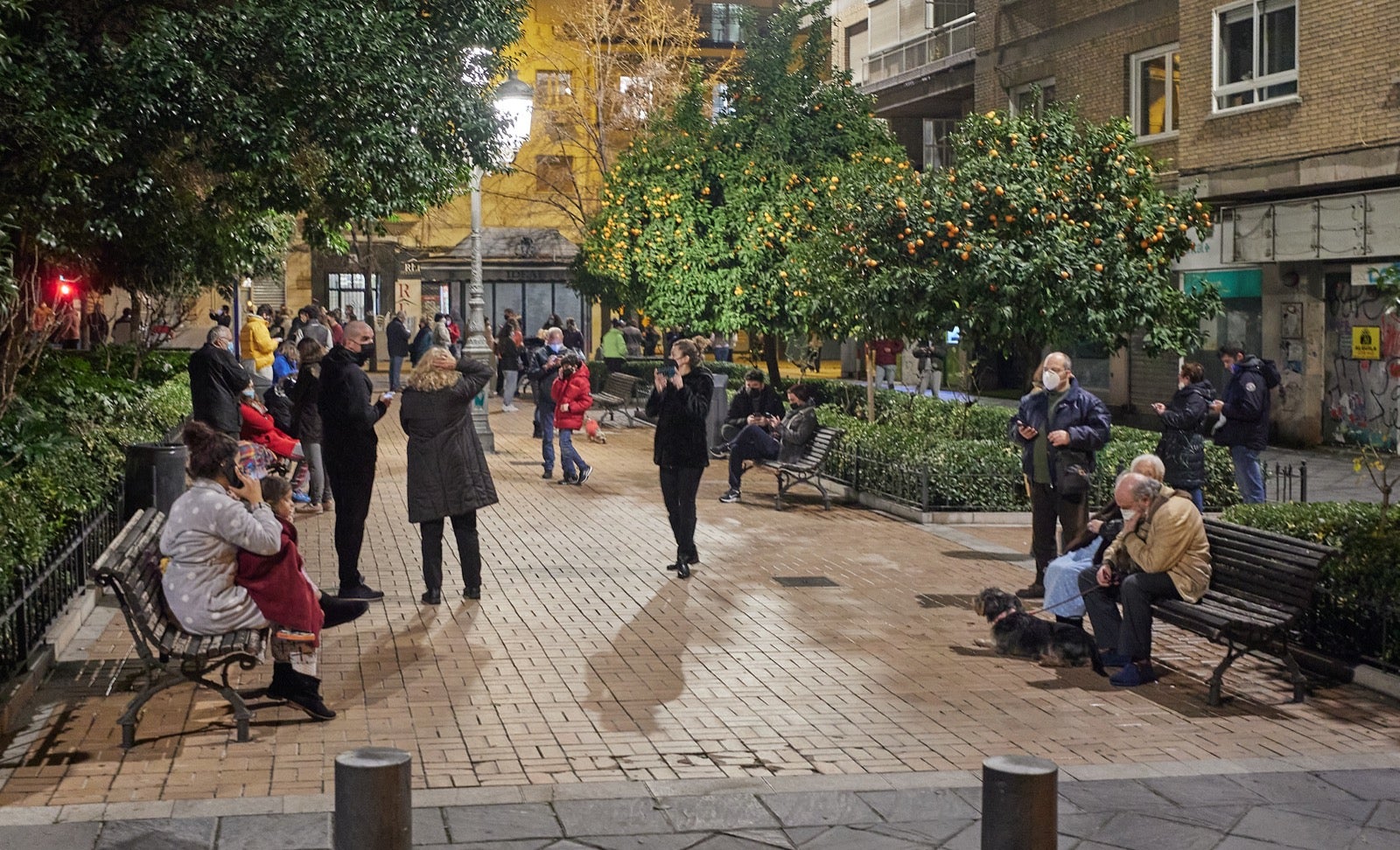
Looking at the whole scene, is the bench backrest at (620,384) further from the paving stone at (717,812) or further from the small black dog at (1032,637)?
the paving stone at (717,812)

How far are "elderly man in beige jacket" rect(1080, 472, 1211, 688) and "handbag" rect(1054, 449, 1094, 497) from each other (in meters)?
1.88

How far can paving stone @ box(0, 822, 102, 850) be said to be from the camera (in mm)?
5746

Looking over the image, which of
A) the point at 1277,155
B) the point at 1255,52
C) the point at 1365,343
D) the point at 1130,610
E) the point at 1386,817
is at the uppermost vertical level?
the point at 1255,52

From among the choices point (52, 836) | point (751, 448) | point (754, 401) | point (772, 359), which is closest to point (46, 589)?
point (52, 836)

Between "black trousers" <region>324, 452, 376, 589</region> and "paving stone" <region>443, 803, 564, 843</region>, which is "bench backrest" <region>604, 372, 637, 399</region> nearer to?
"black trousers" <region>324, 452, 376, 589</region>

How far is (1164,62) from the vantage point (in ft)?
86.3

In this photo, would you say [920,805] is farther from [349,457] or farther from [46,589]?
[349,457]

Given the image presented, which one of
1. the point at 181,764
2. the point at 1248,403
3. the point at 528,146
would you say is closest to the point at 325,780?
the point at 181,764

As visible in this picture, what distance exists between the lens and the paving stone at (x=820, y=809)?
6.20 meters

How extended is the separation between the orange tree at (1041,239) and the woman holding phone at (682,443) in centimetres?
460

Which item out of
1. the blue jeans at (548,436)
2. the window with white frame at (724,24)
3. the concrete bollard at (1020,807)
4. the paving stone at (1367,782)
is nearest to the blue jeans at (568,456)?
the blue jeans at (548,436)

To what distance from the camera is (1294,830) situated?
20.0 feet

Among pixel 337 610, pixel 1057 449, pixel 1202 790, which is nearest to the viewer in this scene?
pixel 1202 790

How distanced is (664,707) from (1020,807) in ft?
11.1
